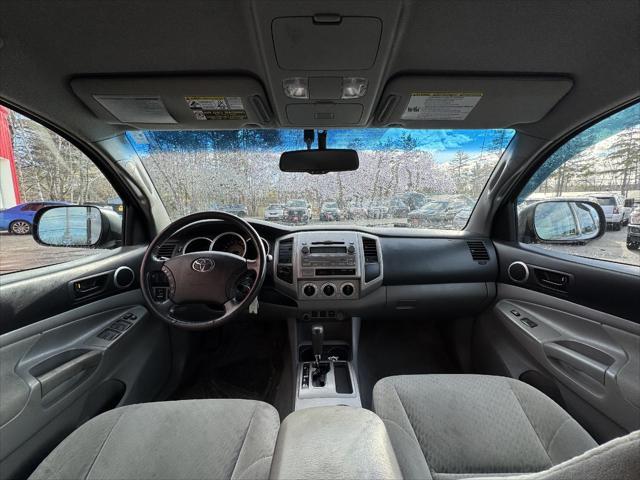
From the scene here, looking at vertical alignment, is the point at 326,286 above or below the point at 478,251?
below

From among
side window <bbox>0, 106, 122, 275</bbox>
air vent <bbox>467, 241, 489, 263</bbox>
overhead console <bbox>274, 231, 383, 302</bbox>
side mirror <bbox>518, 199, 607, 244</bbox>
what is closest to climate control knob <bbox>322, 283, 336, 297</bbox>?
overhead console <bbox>274, 231, 383, 302</bbox>

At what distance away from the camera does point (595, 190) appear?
178cm

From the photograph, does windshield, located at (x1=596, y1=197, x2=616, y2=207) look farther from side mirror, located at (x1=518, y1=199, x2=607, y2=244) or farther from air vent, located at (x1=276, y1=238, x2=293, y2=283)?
air vent, located at (x1=276, y1=238, x2=293, y2=283)

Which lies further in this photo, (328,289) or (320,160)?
(328,289)

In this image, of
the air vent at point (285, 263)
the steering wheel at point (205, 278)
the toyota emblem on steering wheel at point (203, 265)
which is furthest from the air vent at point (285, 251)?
the toyota emblem on steering wheel at point (203, 265)

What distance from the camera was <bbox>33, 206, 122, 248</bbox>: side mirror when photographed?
1.76 meters

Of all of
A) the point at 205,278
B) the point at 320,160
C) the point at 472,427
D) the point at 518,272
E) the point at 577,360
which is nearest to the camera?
the point at 472,427

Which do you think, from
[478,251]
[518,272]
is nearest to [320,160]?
[478,251]

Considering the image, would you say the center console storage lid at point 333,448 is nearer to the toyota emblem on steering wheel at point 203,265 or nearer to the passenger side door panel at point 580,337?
the toyota emblem on steering wheel at point 203,265

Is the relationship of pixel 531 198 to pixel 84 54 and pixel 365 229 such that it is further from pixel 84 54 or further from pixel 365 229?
pixel 84 54

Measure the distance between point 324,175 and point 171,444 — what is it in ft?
5.86

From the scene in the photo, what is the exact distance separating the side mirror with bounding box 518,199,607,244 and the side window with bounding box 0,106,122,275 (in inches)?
117

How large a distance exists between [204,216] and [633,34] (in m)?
2.09

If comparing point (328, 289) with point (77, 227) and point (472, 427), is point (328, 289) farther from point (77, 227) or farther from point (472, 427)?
point (77, 227)
